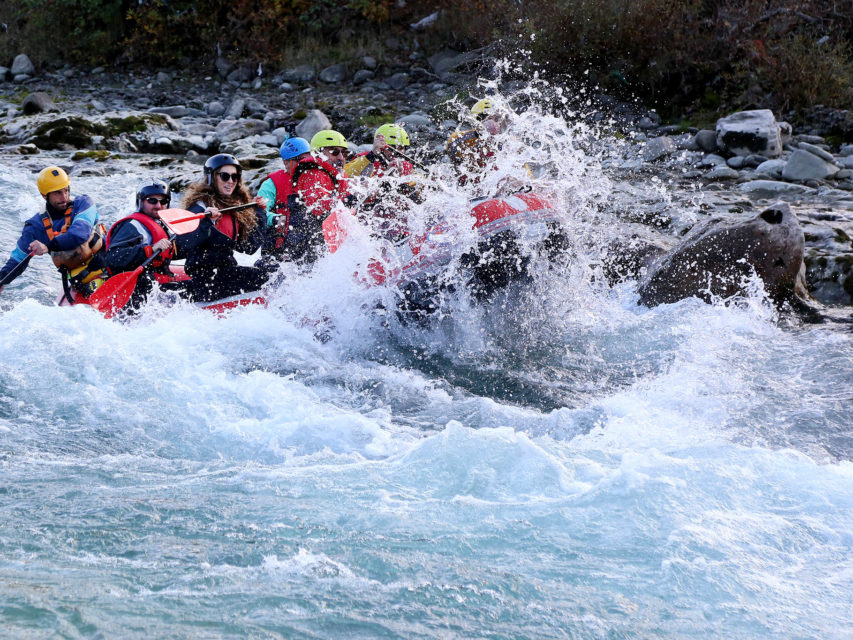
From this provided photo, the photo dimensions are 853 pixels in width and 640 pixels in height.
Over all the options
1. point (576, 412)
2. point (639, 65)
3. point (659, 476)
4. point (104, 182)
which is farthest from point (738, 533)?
point (639, 65)

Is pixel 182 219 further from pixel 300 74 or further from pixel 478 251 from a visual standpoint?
pixel 300 74

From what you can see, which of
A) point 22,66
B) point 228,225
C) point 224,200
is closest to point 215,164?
point 224,200

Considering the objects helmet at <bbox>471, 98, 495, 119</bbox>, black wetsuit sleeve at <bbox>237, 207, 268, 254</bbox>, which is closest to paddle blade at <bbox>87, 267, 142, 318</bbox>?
black wetsuit sleeve at <bbox>237, 207, 268, 254</bbox>

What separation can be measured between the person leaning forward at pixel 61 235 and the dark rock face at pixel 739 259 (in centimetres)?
475

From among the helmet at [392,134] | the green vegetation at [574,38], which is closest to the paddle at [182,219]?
the helmet at [392,134]

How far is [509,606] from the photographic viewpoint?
11.9 feet

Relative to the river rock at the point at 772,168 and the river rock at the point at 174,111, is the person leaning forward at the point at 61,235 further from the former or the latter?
the river rock at the point at 174,111

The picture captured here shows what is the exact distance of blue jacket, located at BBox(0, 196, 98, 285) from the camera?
278 inches

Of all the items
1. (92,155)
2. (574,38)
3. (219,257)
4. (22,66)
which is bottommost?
(92,155)

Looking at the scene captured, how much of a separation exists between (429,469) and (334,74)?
1496 cm

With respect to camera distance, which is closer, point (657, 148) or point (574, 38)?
point (657, 148)

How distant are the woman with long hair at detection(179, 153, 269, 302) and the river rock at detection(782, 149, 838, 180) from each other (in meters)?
6.97

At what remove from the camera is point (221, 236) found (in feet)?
23.3

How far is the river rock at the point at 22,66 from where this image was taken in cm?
2081
